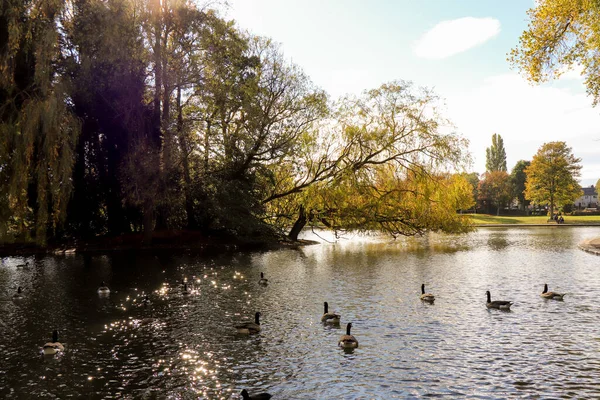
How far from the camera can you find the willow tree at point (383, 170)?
43.3m

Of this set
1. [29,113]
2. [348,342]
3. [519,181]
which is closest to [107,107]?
[29,113]

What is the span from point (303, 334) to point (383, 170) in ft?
105

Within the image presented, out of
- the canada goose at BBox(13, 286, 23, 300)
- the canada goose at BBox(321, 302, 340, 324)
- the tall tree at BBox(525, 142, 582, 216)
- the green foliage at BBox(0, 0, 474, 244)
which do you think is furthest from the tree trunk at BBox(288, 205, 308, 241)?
the tall tree at BBox(525, 142, 582, 216)

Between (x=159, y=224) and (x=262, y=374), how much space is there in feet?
114

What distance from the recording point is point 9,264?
1289 inches

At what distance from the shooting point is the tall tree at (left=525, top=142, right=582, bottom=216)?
87938 mm

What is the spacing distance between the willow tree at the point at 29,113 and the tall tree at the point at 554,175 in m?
87.3

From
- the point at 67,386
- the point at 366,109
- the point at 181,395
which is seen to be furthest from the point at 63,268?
the point at 366,109

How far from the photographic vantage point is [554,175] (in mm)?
88438

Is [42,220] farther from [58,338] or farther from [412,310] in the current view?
[412,310]

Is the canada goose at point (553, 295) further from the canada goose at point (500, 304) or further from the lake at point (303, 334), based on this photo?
the canada goose at point (500, 304)

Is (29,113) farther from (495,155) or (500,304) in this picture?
(495,155)

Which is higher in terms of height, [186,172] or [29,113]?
[29,113]

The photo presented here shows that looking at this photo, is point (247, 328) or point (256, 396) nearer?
point (256, 396)
